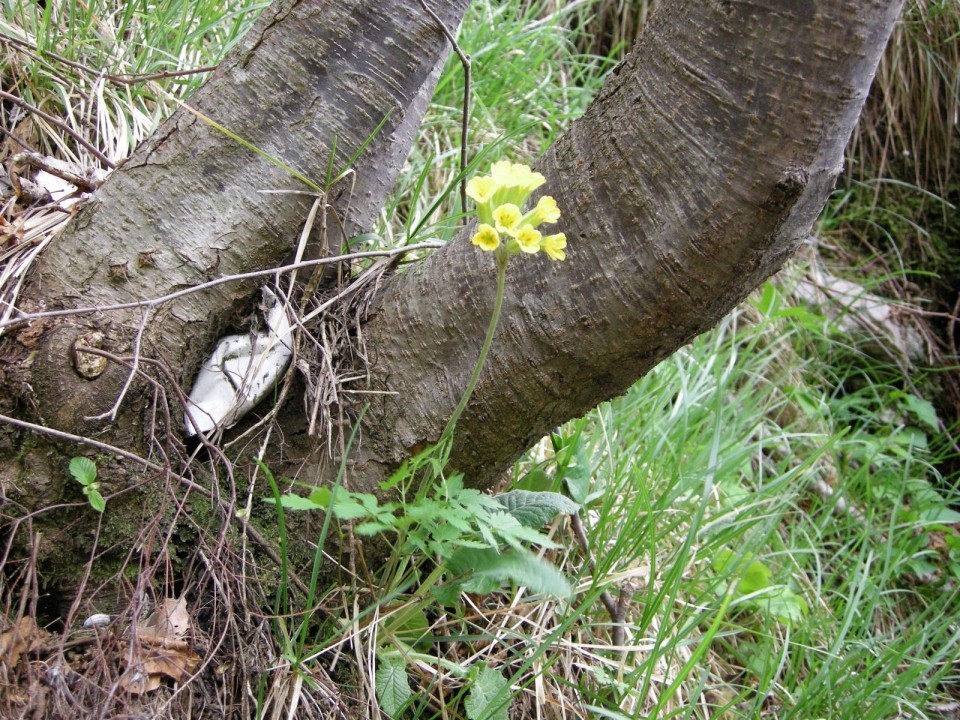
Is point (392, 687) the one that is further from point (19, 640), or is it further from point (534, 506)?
point (19, 640)

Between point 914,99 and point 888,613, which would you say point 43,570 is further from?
point 914,99

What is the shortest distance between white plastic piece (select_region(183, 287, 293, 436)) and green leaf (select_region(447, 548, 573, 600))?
0.43 m

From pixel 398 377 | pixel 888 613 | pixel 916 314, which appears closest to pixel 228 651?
pixel 398 377

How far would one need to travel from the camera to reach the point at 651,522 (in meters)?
1.44

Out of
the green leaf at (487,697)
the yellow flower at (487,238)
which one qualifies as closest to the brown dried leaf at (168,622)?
the green leaf at (487,697)

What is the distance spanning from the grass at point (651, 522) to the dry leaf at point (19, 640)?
0.29 metres

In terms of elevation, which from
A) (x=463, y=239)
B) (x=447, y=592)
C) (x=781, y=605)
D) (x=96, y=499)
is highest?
(x=463, y=239)

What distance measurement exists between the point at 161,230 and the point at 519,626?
0.93 meters

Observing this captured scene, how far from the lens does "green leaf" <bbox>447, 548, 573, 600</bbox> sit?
948mm

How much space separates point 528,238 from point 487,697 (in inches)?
28.0

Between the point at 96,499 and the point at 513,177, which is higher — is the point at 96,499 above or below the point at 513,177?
below

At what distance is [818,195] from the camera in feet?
Result: 3.27

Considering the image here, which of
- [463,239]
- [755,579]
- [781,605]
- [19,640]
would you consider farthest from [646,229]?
[781,605]

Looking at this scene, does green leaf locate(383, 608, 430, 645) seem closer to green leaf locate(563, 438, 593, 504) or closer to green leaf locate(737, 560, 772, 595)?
green leaf locate(563, 438, 593, 504)
